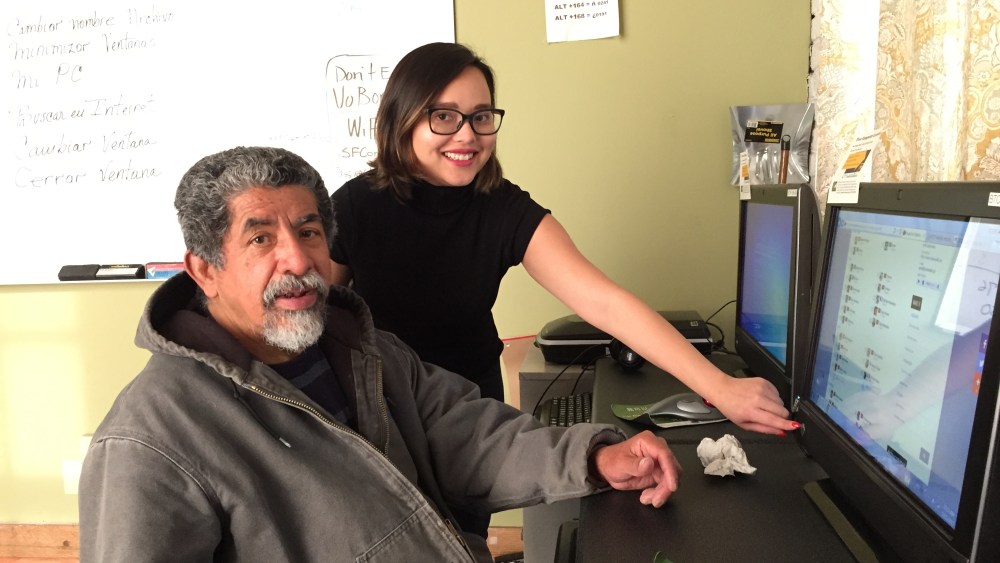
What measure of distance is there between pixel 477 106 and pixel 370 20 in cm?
105

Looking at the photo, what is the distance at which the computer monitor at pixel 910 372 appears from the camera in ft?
2.11

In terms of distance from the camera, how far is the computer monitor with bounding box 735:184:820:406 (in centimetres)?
126

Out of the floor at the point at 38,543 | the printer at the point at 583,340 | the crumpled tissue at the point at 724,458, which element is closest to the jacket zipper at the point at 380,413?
the crumpled tissue at the point at 724,458

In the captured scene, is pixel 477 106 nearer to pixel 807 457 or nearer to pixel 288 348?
pixel 288 348

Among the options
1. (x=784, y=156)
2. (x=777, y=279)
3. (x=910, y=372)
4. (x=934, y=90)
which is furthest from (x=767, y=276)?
(x=784, y=156)

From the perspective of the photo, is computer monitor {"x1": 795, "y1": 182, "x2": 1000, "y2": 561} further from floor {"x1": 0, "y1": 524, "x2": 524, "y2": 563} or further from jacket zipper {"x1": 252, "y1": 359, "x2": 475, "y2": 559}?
floor {"x1": 0, "y1": 524, "x2": 524, "y2": 563}

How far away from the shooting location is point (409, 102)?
1.53 metres

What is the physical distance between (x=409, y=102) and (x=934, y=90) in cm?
94

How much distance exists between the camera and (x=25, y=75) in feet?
8.50

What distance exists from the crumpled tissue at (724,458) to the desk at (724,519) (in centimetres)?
1

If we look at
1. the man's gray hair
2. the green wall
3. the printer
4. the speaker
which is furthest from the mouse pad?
the green wall

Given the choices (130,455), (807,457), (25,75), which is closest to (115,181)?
(25,75)

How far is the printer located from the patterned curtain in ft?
2.04

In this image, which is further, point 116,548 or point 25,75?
point 25,75
